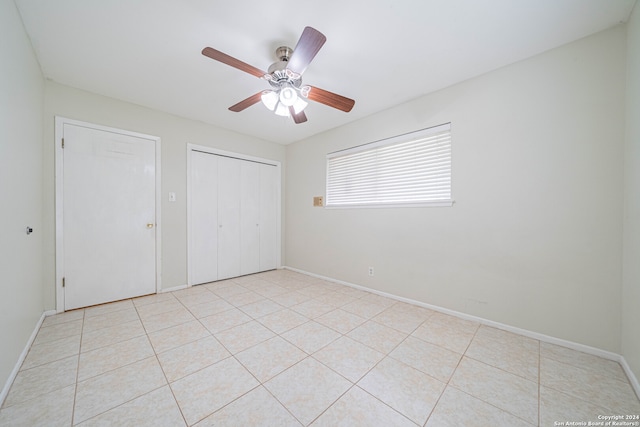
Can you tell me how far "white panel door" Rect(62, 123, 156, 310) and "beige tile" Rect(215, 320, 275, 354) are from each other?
172 cm

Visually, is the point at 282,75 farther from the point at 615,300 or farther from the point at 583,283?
the point at 615,300

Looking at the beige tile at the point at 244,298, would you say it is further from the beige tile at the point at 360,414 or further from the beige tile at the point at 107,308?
the beige tile at the point at 360,414

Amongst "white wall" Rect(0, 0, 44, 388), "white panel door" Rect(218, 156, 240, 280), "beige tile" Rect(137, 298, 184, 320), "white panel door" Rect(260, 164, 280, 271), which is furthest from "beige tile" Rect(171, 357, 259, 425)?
"white panel door" Rect(260, 164, 280, 271)

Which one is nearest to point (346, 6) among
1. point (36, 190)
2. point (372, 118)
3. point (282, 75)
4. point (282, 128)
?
point (282, 75)

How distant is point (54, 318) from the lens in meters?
2.33

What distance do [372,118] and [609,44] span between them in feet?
6.74

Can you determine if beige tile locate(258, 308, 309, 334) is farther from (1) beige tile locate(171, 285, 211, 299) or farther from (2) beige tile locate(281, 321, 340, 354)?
(1) beige tile locate(171, 285, 211, 299)

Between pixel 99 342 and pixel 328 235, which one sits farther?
pixel 328 235

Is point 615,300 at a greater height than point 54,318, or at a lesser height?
greater

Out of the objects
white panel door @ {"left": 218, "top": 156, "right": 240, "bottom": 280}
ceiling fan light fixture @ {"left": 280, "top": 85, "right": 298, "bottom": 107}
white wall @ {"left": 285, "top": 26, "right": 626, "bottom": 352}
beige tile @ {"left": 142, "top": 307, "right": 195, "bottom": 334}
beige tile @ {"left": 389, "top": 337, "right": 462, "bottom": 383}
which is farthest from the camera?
white panel door @ {"left": 218, "top": 156, "right": 240, "bottom": 280}

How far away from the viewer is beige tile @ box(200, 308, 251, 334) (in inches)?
85.9

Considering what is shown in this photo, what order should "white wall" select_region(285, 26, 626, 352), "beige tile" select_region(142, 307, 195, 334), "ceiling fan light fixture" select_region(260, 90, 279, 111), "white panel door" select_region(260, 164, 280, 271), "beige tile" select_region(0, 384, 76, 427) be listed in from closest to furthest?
1. "beige tile" select_region(0, 384, 76, 427)
2. "white wall" select_region(285, 26, 626, 352)
3. "ceiling fan light fixture" select_region(260, 90, 279, 111)
4. "beige tile" select_region(142, 307, 195, 334)
5. "white panel door" select_region(260, 164, 280, 271)

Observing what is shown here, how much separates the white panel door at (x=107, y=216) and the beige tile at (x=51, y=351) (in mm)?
837

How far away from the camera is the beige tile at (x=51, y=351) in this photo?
165 centimetres
